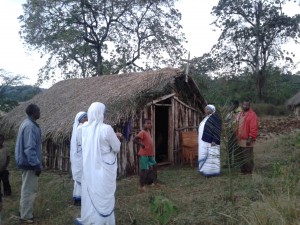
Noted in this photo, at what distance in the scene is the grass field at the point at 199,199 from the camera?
15.9ft

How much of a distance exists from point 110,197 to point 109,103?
16.0ft

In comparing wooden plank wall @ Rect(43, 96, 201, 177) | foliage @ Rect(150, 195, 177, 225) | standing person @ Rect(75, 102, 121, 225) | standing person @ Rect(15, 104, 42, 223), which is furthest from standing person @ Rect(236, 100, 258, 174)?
standing person @ Rect(15, 104, 42, 223)

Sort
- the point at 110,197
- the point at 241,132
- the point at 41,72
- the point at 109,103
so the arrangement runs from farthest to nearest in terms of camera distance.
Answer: the point at 41,72 < the point at 109,103 < the point at 241,132 < the point at 110,197

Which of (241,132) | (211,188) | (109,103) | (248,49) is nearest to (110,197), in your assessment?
(211,188)

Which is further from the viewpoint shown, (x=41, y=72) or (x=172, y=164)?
(x=41, y=72)

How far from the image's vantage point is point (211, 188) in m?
7.52

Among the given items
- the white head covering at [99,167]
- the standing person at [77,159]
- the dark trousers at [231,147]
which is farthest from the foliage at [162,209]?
the standing person at [77,159]

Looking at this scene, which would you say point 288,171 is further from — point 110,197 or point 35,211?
point 35,211

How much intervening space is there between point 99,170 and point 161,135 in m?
7.07

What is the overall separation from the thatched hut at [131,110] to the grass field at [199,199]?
1338mm

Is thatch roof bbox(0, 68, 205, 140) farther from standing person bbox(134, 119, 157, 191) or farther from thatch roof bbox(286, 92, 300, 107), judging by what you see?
thatch roof bbox(286, 92, 300, 107)

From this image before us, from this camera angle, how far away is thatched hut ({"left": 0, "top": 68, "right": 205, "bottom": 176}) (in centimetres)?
961

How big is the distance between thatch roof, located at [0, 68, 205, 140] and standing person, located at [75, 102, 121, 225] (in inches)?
150

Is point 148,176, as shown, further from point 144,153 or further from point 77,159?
point 77,159
